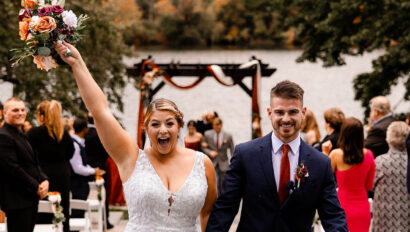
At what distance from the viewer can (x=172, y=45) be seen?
5528 centimetres

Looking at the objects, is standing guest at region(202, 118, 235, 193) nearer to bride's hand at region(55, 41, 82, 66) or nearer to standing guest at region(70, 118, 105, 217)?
standing guest at region(70, 118, 105, 217)

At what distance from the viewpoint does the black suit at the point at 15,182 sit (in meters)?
5.32

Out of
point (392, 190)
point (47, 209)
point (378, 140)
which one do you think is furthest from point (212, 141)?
point (392, 190)

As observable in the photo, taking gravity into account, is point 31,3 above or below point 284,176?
above

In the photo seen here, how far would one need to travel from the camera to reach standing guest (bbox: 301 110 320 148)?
302 inches

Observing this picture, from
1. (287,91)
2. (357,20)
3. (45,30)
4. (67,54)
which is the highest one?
(357,20)

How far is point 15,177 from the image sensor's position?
5.36 metres

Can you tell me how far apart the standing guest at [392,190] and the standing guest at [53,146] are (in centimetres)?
333

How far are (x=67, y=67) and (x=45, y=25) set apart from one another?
44.1 feet

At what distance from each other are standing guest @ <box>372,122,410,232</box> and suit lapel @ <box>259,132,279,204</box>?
2793 mm

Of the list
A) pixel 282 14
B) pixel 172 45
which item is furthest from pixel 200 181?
pixel 172 45

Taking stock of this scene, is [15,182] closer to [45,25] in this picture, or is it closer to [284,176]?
[45,25]

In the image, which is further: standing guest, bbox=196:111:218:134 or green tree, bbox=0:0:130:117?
green tree, bbox=0:0:130:117

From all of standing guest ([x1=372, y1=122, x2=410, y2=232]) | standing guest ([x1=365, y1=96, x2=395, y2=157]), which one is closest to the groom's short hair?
standing guest ([x1=372, y1=122, x2=410, y2=232])
